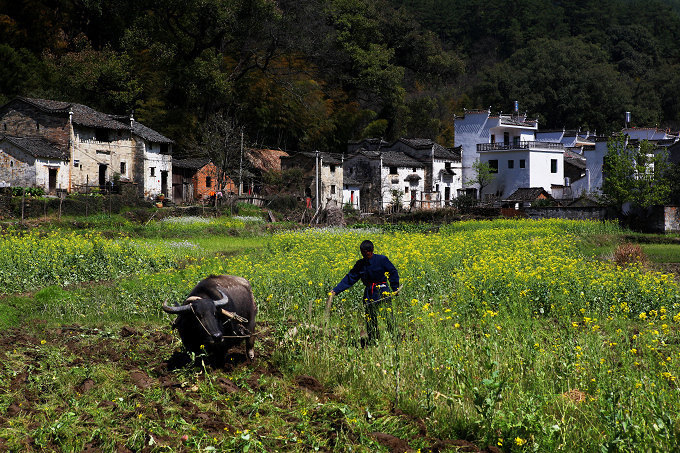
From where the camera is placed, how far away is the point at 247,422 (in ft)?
23.0

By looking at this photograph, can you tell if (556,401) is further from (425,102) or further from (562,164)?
(425,102)

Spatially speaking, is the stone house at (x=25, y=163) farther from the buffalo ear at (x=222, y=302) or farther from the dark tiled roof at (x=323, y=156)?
the buffalo ear at (x=222, y=302)

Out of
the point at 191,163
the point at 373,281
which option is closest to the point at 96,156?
the point at 191,163

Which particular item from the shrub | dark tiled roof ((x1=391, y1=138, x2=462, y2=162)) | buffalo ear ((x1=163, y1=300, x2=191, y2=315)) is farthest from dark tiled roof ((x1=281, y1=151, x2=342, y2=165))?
buffalo ear ((x1=163, y1=300, x2=191, y2=315))

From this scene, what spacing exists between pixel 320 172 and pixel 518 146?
2013 cm

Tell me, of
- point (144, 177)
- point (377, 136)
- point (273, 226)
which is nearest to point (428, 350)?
point (273, 226)

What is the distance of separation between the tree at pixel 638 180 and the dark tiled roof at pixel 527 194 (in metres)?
14.8

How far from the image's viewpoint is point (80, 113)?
4416cm

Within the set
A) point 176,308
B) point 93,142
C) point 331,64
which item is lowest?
point 176,308

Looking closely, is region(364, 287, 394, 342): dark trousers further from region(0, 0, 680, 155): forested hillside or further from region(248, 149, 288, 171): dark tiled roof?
region(248, 149, 288, 171): dark tiled roof

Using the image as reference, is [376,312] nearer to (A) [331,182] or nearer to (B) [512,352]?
(B) [512,352]

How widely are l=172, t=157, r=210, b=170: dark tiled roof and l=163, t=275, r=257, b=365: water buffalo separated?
4264 cm

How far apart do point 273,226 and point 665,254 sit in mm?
20844

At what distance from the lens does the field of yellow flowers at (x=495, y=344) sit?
6.26 meters
